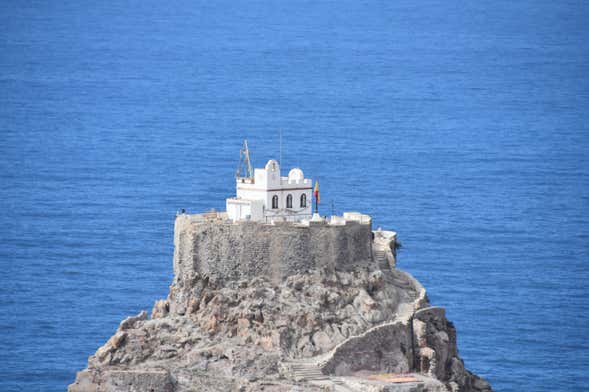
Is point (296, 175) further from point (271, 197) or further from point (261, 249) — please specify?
point (261, 249)

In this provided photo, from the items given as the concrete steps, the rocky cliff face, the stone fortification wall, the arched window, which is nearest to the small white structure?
the arched window

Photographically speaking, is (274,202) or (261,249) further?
(274,202)

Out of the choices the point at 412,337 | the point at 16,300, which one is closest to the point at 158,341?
the point at 412,337

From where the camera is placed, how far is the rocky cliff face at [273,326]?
134 meters

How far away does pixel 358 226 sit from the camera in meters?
141

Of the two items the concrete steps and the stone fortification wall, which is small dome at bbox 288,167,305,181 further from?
the concrete steps

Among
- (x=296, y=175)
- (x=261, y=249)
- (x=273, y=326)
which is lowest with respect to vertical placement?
(x=273, y=326)

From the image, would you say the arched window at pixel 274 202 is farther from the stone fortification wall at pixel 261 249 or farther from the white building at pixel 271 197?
the stone fortification wall at pixel 261 249

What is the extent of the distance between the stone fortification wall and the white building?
69.2 inches

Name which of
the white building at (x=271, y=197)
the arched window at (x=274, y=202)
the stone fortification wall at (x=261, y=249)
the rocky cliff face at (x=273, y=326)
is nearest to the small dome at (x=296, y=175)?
the white building at (x=271, y=197)

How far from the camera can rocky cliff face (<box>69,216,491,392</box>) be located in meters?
134

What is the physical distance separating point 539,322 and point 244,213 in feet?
168

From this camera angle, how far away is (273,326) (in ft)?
445

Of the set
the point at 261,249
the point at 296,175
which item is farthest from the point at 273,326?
the point at 296,175
